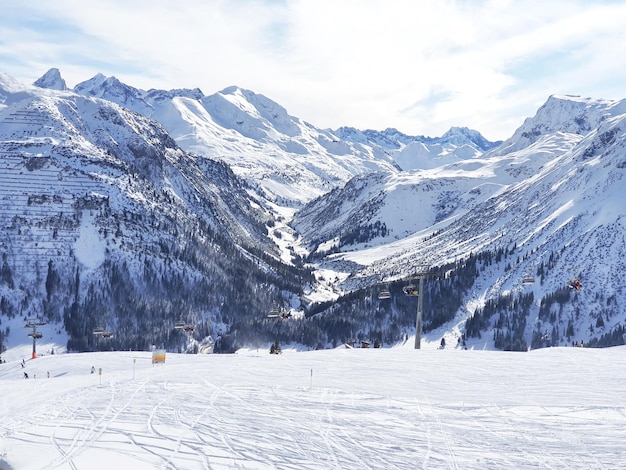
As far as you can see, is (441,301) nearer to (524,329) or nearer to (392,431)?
(524,329)

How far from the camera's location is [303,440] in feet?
90.2

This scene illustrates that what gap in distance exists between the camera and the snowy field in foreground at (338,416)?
994 inches

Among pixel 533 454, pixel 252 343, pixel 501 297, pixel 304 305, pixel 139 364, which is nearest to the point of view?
pixel 533 454

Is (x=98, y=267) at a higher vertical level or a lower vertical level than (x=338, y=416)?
higher

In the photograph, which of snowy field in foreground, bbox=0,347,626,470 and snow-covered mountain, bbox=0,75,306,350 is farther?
snow-covered mountain, bbox=0,75,306,350

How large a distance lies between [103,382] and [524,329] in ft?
333

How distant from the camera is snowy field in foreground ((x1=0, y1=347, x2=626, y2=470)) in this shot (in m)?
25.2

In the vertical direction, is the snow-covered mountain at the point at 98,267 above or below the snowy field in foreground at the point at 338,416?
above

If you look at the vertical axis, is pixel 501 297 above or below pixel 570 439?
above

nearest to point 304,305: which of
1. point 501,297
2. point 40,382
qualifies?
point 501,297

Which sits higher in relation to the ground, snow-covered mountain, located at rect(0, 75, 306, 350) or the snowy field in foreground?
snow-covered mountain, located at rect(0, 75, 306, 350)

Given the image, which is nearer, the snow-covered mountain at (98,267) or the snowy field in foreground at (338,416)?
the snowy field in foreground at (338,416)

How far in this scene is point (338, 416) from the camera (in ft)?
102

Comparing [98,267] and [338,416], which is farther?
[98,267]
